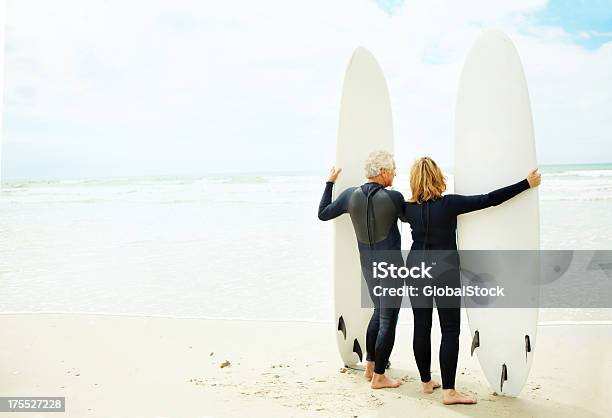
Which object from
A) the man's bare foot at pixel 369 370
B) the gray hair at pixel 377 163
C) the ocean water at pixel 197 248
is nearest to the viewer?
the gray hair at pixel 377 163

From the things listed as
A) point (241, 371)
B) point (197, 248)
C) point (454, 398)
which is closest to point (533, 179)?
point (454, 398)

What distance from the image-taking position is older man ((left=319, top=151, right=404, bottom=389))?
2854 mm

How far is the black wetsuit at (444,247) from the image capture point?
2.67m

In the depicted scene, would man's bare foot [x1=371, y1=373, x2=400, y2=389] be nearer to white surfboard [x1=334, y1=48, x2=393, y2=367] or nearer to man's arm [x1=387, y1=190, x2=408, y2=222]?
white surfboard [x1=334, y1=48, x2=393, y2=367]

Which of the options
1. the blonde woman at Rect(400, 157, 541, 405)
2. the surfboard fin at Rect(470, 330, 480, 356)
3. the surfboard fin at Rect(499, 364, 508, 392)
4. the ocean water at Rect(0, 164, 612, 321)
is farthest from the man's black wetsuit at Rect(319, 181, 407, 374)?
A: the ocean water at Rect(0, 164, 612, 321)

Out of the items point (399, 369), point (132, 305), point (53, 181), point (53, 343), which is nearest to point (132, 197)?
point (53, 181)

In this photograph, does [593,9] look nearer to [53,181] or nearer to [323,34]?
[323,34]

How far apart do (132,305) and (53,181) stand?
58.3 feet

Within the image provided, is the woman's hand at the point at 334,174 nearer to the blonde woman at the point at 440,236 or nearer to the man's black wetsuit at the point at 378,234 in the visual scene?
the man's black wetsuit at the point at 378,234

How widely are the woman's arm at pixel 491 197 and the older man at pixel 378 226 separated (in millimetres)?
274

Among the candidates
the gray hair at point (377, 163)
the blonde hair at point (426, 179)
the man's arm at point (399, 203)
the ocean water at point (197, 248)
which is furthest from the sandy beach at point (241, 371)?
the gray hair at point (377, 163)

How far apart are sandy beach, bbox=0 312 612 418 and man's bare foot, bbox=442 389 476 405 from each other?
4 centimetres

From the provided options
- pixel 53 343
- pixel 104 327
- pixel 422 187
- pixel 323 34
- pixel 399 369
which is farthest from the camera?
pixel 323 34

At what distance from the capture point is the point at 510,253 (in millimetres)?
2863
